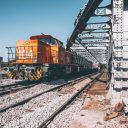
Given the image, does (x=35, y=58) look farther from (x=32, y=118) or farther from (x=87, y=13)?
(x=32, y=118)

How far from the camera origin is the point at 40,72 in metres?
16.8

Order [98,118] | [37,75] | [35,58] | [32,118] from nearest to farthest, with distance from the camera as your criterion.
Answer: [32,118] < [98,118] < [37,75] < [35,58]

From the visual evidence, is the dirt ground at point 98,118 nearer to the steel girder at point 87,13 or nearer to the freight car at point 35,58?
the steel girder at point 87,13

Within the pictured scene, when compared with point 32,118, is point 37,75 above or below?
above

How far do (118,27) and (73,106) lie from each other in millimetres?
3507

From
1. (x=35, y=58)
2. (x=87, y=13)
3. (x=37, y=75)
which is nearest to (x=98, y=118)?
(x=87, y=13)

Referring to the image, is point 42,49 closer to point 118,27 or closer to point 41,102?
point 41,102

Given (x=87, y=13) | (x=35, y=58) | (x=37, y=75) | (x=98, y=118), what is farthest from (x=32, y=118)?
(x=35, y=58)

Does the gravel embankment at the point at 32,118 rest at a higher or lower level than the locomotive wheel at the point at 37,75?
lower

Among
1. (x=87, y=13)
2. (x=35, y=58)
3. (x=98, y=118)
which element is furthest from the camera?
(x=35, y=58)

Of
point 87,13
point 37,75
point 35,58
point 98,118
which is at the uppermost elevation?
point 87,13

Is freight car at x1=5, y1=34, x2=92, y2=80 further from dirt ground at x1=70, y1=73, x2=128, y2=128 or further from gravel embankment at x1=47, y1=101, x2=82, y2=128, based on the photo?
dirt ground at x1=70, y1=73, x2=128, y2=128

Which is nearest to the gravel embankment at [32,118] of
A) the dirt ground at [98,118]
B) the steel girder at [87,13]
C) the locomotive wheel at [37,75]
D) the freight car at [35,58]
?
the dirt ground at [98,118]

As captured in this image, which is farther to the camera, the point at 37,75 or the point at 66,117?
the point at 37,75
